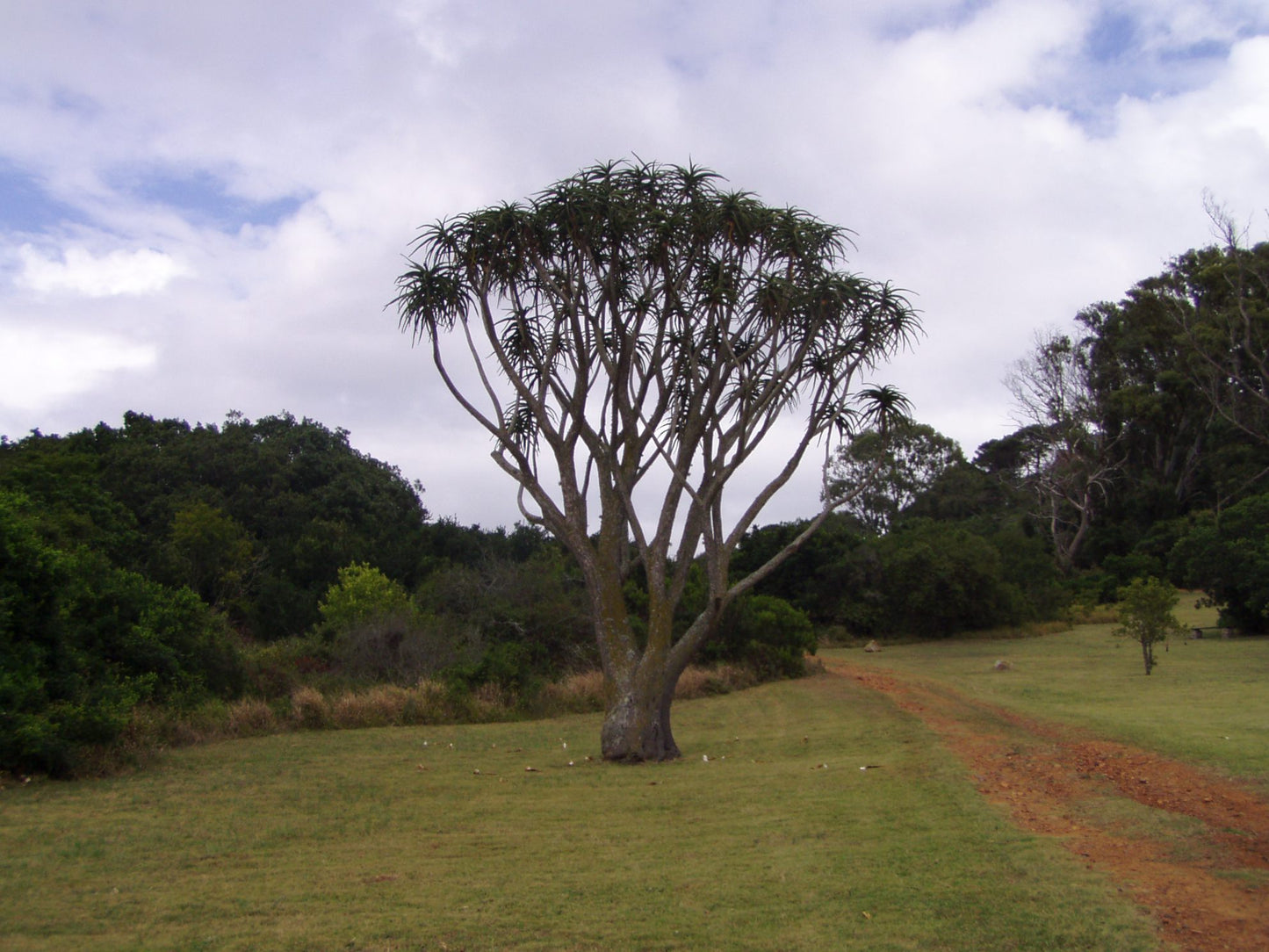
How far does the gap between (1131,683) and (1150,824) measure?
1336 cm

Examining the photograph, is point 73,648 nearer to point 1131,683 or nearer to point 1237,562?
point 1131,683

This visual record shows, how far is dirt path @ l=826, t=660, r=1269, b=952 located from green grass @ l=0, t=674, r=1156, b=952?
0.30 m

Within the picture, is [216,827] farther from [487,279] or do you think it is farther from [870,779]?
[487,279]

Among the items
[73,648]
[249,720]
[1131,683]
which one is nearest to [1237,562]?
[1131,683]

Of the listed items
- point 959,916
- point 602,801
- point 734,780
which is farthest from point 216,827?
point 959,916

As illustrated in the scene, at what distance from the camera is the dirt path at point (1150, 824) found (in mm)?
5668

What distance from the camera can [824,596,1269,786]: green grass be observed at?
12.0 metres

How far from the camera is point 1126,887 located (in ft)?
20.3

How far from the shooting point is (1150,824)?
7887 millimetres

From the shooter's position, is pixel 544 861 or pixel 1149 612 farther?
pixel 1149 612

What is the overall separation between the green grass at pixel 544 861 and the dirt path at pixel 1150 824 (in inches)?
11.7

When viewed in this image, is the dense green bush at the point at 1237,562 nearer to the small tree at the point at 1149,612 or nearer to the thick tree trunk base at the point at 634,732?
the small tree at the point at 1149,612

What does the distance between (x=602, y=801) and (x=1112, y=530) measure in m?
43.1

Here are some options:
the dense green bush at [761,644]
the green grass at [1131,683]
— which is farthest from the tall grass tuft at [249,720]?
the green grass at [1131,683]
